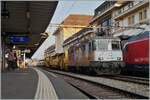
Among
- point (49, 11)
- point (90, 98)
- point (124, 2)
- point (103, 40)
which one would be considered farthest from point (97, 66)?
point (124, 2)

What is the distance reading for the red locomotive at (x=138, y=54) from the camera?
94.2ft

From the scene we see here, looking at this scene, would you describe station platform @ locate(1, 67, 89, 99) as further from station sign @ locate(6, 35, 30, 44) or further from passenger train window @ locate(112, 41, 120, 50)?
station sign @ locate(6, 35, 30, 44)

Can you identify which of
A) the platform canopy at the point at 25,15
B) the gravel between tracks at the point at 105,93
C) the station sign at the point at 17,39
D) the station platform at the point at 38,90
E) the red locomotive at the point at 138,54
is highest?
the platform canopy at the point at 25,15

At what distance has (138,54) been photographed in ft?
100

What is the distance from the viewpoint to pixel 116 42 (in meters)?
32.1

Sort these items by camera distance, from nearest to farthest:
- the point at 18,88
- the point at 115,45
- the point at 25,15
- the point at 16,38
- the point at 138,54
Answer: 1. the point at 18,88
2. the point at 138,54
3. the point at 25,15
4. the point at 115,45
5. the point at 16,38

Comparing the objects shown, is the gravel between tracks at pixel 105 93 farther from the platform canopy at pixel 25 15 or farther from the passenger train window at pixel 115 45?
the passenger train window at pixel 115 45

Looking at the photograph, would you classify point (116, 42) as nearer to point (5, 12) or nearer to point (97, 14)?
point (5, 12)

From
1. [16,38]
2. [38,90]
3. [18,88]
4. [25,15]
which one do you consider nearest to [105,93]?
[38,90]

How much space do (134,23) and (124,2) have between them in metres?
7.90

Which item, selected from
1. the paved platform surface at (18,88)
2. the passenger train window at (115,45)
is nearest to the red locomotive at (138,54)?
the passenger train window at (115,45)

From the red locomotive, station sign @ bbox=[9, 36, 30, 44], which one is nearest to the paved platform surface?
the red locomotive

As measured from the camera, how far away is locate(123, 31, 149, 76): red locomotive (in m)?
28.7

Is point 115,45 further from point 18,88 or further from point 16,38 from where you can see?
point 16,38
